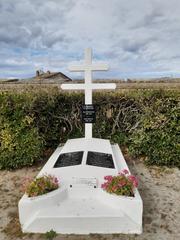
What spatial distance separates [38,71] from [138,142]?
14.5 m

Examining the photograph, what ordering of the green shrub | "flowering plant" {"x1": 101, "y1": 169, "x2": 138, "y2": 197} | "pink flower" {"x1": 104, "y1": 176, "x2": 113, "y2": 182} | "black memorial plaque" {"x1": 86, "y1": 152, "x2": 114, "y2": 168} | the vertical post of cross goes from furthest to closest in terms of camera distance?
the vertical post of cross < the green shrub < "black memorial plaque" {"x1": 86, "y1": 152, "x2": 114, "y2": 168} < "pink flower" {"x1": 104, "y1": 176, "x2": 113, "y2": 182} < "flowering plant" {"x1": 101, "y1": 169, "x2": 138, "y2": 197}

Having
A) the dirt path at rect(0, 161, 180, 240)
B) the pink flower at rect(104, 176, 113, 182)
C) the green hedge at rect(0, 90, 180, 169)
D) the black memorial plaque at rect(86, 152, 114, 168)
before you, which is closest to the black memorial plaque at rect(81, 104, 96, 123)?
the green hedge at rect(0, 90, 180, 169)

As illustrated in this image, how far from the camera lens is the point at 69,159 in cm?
532

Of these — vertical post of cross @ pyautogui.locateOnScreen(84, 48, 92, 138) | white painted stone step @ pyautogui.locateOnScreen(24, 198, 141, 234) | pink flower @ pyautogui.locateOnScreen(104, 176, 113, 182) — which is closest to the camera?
white painted stone step @ pyautogui.locateOnScreen(24, 198, 141, 234)

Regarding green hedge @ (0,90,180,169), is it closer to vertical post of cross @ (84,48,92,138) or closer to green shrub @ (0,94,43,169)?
green shrub @ (0,94,43,169)

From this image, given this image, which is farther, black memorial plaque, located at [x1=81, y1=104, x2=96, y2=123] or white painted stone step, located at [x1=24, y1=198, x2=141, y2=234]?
black memorial plaque, located at [x1=81, y1=104, x2=96, y2=123]

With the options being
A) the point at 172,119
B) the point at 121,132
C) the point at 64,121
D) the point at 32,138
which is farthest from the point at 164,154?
the point at 32,138

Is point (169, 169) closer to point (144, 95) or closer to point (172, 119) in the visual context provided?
point (172, 119)

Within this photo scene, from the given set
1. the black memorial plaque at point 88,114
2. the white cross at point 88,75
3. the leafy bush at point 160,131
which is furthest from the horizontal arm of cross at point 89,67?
the leafy bush at point 160,131

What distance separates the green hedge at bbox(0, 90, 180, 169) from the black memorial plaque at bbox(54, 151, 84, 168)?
1.22 m

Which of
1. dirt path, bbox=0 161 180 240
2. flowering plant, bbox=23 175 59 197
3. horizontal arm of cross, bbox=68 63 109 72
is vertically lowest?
dirt path, bbox=0 161 180 240

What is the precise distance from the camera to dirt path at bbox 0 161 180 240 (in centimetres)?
387

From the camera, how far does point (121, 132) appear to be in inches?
302

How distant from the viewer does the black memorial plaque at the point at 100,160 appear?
5021 millimetres
